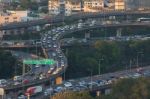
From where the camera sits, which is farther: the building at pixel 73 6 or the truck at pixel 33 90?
the building at pixel 73 6

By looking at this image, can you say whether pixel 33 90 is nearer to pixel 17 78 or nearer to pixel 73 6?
pixel 17 78

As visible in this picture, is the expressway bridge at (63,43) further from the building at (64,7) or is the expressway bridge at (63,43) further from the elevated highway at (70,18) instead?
the building at (64,7)

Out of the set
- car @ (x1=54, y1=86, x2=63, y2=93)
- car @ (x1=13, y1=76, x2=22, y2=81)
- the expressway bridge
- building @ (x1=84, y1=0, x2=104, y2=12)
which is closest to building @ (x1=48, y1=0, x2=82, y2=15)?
building @ (x1=84, y1=0, x2=104, y2=12)

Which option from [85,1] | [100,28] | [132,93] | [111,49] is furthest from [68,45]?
[85,1]

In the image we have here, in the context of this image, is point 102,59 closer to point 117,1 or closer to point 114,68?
point 114,68

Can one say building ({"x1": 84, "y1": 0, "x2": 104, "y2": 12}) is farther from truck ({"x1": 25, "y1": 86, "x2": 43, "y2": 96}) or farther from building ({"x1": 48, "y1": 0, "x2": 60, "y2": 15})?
truck ({"x1": 25, "y1": 86, "x2": 43, "y2": 96})

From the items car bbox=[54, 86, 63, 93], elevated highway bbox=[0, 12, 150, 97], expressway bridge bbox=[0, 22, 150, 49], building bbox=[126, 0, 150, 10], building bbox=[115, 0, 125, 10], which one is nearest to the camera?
car bbox=[54, 86, 63, 93]


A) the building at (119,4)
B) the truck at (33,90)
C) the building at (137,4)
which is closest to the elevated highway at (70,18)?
the building at (119,4)
